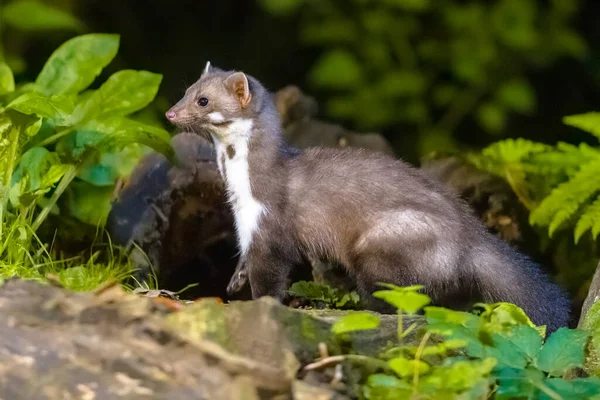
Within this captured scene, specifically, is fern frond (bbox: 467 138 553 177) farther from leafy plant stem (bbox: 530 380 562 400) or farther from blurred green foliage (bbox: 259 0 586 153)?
leafy plant stem (bbox: 530 380 562 400)

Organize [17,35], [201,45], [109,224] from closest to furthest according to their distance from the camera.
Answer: [109,224]
[17,35]
[201,45]

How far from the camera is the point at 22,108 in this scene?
14.7 ft

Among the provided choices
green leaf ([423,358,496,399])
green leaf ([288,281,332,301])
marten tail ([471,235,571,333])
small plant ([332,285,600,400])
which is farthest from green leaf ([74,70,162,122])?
green leaf ([423,358,496,399])

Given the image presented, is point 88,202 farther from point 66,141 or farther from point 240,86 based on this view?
point 240,86

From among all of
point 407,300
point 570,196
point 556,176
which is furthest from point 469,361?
point 556,176

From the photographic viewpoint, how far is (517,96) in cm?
797

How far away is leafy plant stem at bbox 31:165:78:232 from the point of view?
189 inches

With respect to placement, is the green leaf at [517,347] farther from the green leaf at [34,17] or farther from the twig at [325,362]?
the green leaf at [34,17]

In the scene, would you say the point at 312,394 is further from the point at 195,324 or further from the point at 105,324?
the point at 105,324

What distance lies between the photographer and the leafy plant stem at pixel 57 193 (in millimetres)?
4813

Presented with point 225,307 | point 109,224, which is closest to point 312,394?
point 225,307

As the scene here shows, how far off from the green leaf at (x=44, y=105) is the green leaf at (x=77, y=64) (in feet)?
1.96

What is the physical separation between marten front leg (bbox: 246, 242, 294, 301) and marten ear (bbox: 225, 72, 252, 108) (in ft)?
2.52

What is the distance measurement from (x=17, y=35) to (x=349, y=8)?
118 inches
